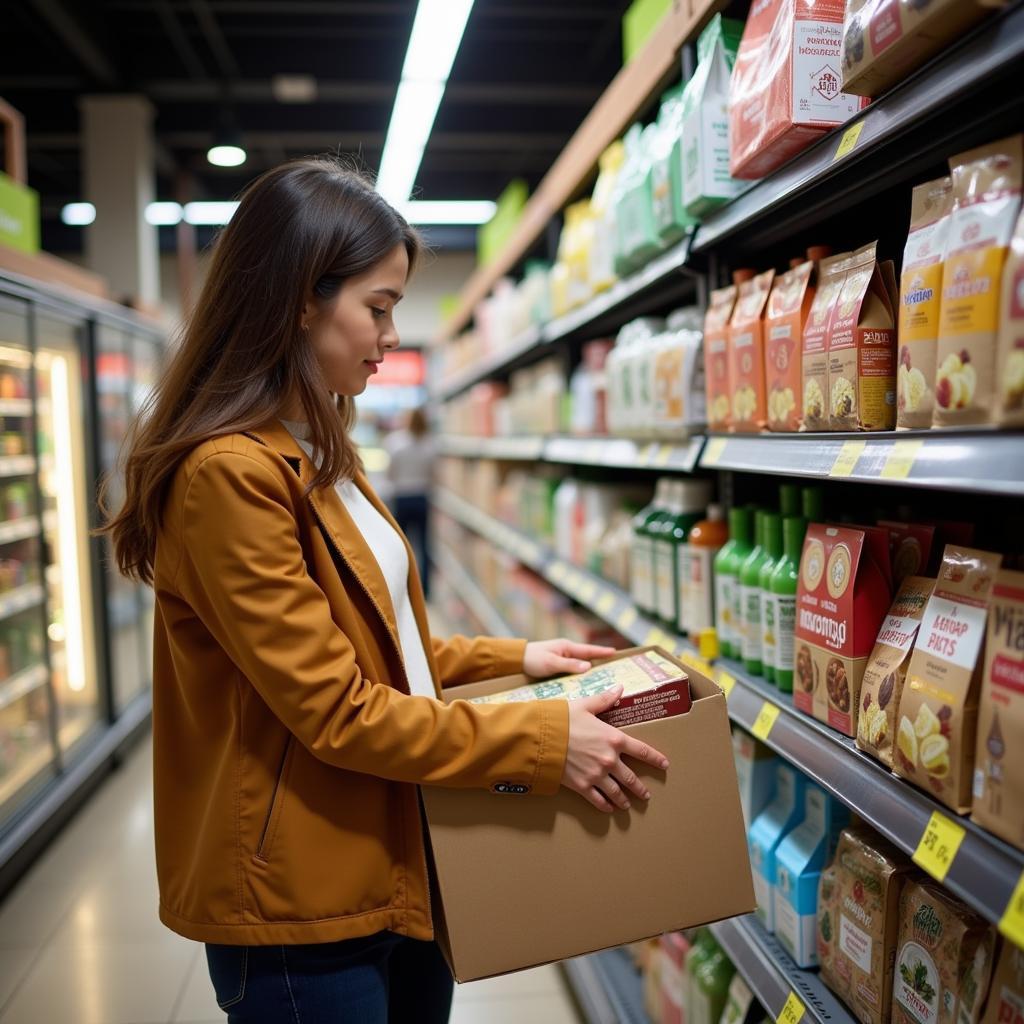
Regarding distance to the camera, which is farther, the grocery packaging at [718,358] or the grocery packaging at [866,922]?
the grocery packaging at [718,358]

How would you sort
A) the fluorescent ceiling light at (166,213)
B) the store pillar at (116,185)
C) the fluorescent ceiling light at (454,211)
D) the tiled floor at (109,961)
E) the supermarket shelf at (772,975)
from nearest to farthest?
the supermarket shelf at (772,975), the tiled floor at (109,961), the store pillar at (116,185), the fluorescent ceiling light at (166,213), the fluorescent ceiling light at (454,211)

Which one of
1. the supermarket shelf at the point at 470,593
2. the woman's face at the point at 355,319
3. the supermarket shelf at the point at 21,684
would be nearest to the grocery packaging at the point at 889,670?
the woman's face at the point at 355,319

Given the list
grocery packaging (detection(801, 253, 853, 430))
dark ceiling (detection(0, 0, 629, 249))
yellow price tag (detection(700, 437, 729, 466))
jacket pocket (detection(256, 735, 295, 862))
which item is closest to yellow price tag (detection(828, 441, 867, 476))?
grocery packaging (detection(801, 253, 853, 430))

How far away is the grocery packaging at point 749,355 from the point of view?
165 centimetres

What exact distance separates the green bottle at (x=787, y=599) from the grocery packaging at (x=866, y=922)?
0.28m

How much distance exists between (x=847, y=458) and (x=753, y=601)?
1.76 ft

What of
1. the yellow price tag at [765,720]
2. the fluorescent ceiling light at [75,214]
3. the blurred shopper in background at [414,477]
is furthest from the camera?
the fluorescent ceiling light at [75,214]

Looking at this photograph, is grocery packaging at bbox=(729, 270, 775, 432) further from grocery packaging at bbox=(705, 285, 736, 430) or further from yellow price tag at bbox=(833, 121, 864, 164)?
yellow price tag at bbox=(833, 121, 864, 164)

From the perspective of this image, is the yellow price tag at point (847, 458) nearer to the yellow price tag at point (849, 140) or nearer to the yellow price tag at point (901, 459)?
the yellow price tag at point (901, 459)

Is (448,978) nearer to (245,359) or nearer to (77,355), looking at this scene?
(245,359)

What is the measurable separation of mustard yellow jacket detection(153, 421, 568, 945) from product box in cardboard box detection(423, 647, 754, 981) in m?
0.06

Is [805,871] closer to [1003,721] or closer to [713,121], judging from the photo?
[1003,721]

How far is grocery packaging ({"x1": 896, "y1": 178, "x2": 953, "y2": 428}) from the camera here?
1.11 m

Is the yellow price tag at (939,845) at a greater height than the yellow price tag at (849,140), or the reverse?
the yellow price tag at (849,140)
